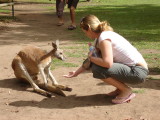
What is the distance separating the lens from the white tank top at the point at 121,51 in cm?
385

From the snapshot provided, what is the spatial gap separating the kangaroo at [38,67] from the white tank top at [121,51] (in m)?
0.85

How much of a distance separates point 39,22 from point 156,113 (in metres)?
9.04

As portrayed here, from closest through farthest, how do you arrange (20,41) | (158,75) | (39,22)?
(158,75), (20,41), (39,22)

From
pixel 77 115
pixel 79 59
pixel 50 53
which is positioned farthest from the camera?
pixel 79 59

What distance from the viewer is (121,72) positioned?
12.8 feet

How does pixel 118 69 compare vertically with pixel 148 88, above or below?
above

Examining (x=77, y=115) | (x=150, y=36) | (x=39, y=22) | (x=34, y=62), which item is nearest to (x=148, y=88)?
(x=77, y=115)

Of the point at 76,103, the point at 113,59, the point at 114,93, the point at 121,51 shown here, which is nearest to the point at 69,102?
the point at 76,103

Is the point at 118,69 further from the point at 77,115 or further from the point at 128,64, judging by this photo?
the point at 77,115

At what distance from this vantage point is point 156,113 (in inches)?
149

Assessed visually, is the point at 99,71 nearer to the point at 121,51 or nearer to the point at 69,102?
the point at 121,51

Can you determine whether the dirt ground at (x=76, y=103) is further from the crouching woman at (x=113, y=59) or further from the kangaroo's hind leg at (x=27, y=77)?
the crouching woman at (x=113, y=59)

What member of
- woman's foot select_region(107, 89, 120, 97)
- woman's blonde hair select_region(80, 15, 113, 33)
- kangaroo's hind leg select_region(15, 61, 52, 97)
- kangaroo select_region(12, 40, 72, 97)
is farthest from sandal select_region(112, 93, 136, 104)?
kangaroo's hind leg select_region(15, 61, 52, 97)

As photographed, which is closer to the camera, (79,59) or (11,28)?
(79,59)
